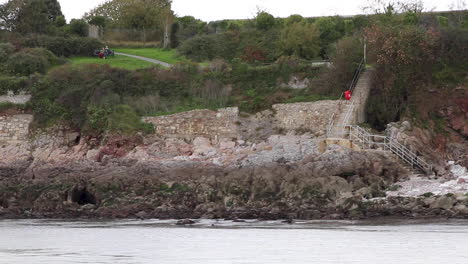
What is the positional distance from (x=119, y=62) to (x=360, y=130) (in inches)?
794

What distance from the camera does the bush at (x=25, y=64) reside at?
2259 inches

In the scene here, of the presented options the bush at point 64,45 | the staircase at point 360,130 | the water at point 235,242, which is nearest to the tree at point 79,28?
the bush at point 64,45

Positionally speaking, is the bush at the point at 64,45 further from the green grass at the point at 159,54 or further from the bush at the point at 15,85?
the bush at the point at 15,85

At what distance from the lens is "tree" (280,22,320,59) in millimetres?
58062

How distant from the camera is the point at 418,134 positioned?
45.5 m

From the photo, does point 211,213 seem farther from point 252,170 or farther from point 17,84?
point 17,84

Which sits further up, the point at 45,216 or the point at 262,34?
the point at 262,34

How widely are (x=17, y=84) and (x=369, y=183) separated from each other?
888 inches

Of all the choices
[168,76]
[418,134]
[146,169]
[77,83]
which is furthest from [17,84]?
[418,134]

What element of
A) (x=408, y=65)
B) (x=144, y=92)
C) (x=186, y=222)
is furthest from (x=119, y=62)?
(x=186, y=222)

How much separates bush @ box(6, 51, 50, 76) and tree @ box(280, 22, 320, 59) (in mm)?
14059

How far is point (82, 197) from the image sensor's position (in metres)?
41.9

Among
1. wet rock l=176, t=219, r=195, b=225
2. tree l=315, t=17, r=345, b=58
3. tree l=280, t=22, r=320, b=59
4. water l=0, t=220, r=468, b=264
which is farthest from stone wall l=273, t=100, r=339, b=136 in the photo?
water l=0, t=220, r=468, b=264

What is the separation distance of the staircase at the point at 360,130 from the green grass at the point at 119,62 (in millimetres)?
13421
